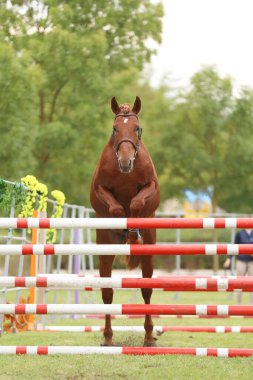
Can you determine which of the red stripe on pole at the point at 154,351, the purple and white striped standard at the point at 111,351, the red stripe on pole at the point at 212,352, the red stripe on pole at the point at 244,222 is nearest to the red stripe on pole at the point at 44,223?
the purple and white striped standard at the point at 111,351

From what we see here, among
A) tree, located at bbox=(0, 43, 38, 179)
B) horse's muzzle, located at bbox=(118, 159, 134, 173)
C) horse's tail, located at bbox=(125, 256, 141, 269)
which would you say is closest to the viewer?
horse's muzzle, located at bbox=(118, 159, 134, 173)

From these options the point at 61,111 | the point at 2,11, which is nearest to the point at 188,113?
the point at 61,111

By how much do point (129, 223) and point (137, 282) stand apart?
1.60 ft

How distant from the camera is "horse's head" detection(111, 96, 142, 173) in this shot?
6.75 m

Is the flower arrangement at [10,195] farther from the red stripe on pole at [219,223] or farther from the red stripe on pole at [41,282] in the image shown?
the red stripe on pole at [219,223]

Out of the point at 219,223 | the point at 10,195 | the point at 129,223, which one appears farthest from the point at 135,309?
the point at 10,195

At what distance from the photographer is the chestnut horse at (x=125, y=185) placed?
7013mm

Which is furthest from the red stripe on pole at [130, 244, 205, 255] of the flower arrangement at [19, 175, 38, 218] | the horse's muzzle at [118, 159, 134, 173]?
the flower arrangement at [19, 175, 38, 218]

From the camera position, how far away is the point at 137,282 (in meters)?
6.13

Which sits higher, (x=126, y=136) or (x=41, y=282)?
(x=126, y=136)

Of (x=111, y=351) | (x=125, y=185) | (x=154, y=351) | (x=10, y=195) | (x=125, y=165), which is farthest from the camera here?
(x=10, y=195)

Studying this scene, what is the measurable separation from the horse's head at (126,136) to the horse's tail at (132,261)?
158 centimetres

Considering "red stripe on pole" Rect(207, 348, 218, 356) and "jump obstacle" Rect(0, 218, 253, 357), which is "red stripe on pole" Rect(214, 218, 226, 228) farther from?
"red stripe on pole" Rect(207, 348, 218, 356)

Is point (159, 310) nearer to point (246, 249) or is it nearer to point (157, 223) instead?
point (157, 223)
